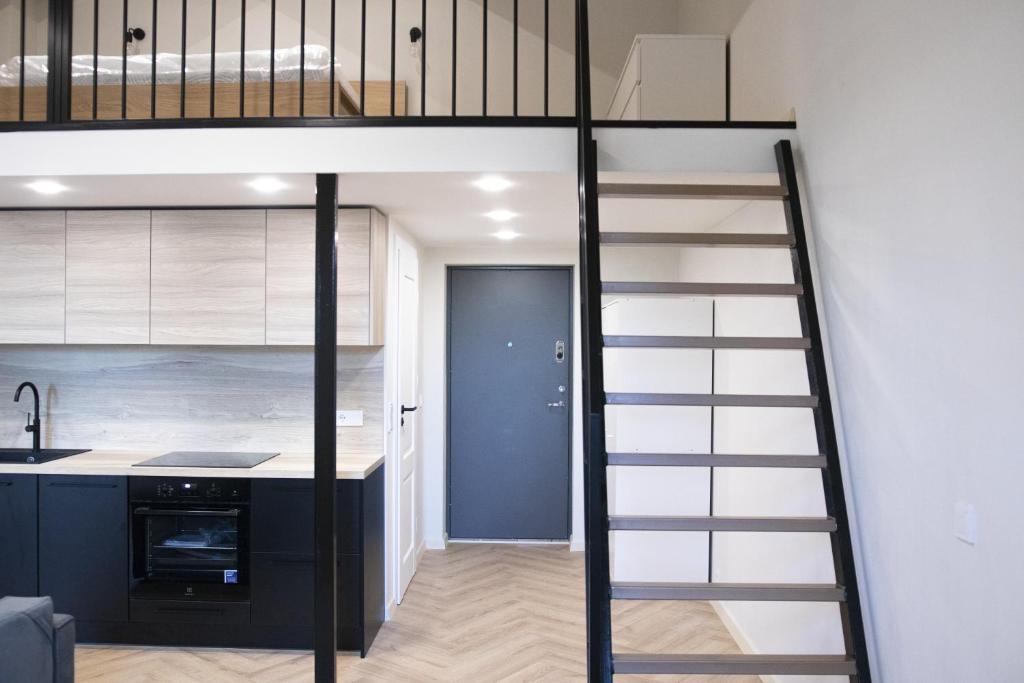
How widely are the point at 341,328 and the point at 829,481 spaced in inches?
96.4

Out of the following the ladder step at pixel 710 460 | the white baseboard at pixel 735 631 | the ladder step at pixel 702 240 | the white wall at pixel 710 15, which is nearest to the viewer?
the ladder step at pixel 710 460

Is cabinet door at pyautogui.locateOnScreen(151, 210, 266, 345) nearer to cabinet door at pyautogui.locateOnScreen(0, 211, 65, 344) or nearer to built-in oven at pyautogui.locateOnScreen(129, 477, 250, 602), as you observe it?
cabinet door at pyautogui.locateOnScreen(0, 211, 65, 344)

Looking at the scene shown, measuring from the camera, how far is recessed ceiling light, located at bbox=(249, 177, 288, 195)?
319cm

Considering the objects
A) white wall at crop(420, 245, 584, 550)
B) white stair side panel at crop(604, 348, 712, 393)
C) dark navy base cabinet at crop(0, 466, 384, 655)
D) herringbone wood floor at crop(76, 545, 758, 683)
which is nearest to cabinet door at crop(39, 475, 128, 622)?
dark navy base cabinet at crop(0, 466, 384, 655)

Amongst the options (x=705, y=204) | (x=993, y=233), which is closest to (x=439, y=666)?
(x=705, y=204)

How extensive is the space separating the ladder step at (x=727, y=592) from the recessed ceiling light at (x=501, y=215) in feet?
7.22

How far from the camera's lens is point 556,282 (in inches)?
216

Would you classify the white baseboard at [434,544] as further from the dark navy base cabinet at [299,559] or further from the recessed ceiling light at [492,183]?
the recessed ceiling light at [492,183]

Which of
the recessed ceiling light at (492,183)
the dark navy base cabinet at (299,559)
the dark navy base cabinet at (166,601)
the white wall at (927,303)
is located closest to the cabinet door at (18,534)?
the dark navy base cabinet at (166,601)

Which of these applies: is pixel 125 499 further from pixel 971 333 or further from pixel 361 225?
pixel 971 333

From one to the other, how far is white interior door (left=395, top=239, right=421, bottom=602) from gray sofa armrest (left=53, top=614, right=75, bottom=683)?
197 cm

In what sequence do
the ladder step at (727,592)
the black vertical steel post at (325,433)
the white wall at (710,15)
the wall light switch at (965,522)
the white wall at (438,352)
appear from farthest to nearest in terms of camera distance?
the white wall at (438,352) < the white wall at (710,15) < the black vertical steel post at (325,433) < the ladder step at (727,592) < the wall light switch at (965,522)

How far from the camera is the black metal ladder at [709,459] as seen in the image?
213 centimetres

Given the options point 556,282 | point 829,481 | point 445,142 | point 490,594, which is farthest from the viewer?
point 556,282
